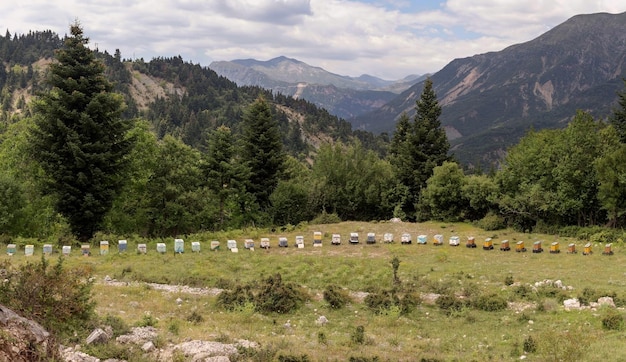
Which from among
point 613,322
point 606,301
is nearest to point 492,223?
point 606,301

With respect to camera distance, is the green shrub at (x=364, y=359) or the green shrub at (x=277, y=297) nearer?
the green shrub at (x=364, y=359)

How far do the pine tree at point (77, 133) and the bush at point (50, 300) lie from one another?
26445 millimetres

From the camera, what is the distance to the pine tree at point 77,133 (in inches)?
1542

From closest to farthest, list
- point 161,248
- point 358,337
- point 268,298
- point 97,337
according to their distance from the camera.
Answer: point 97,337 → point 358,337 → point 268,298 → point 161,248

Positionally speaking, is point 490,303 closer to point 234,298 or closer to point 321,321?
point 321,321

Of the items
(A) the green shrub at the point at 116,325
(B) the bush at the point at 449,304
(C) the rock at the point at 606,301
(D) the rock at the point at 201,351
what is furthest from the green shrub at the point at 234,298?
(C) the rock at the point at 606,301

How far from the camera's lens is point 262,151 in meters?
56.3

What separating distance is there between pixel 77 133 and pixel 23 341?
31.2m

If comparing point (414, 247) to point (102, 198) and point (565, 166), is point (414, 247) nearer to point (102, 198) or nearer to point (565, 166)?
point (565, 166)

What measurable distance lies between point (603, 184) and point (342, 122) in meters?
159

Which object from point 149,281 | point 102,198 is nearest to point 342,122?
point 102,198

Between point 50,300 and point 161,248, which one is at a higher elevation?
point 50,300

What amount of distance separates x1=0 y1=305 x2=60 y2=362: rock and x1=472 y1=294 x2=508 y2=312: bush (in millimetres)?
16424

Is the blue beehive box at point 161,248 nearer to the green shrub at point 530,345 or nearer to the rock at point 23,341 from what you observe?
the rock at point 23,341
